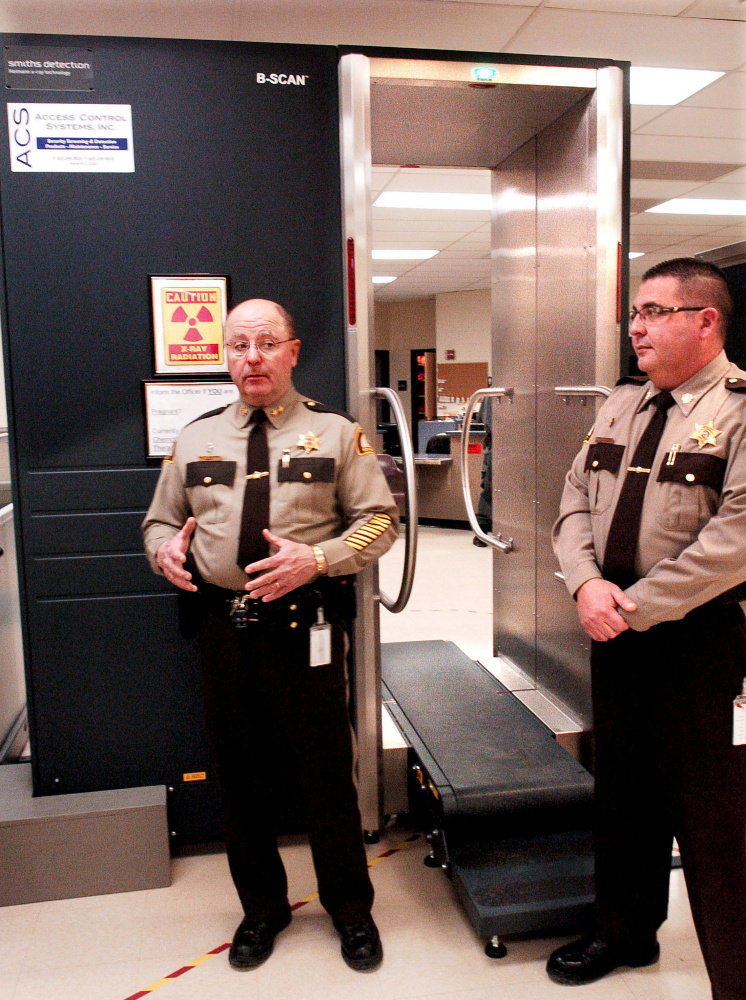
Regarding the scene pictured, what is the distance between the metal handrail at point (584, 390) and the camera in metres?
2.66

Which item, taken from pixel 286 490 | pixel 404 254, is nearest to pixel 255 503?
pixel 286 490

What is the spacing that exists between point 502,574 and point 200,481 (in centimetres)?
204

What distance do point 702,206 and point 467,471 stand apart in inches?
245

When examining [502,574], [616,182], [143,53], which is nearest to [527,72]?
[616,182]

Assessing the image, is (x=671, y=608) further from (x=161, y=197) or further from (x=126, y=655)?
(x=161, y=197)

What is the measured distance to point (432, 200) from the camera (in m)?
7.31

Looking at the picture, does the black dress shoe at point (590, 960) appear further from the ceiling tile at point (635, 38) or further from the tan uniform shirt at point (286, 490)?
the ceiling tile at point (635, 38)

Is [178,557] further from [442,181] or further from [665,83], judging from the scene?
[442,181]

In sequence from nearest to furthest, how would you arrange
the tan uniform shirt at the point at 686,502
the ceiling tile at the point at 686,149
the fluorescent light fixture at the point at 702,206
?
the tan uniform shirt at the point at 686,502 → the ceiling tile at the point at 686,149 → the fluorescent light fixture at the point at 702,206

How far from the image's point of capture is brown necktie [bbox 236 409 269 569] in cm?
201

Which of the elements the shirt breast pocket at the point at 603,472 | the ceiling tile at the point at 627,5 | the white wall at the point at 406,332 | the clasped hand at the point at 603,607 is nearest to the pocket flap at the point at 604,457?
the shirt breast pocket at the point at 603,472

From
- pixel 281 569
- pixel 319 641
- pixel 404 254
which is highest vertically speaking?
pixel 404 254

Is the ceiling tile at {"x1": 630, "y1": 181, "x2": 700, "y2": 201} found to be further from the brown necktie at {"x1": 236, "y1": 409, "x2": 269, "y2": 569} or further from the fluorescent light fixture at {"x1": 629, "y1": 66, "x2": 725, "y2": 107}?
the brown necktie at {"x1": 236, "y1": 409, "x2": 269, "y2": 569}

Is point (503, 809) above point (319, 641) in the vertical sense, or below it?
below
